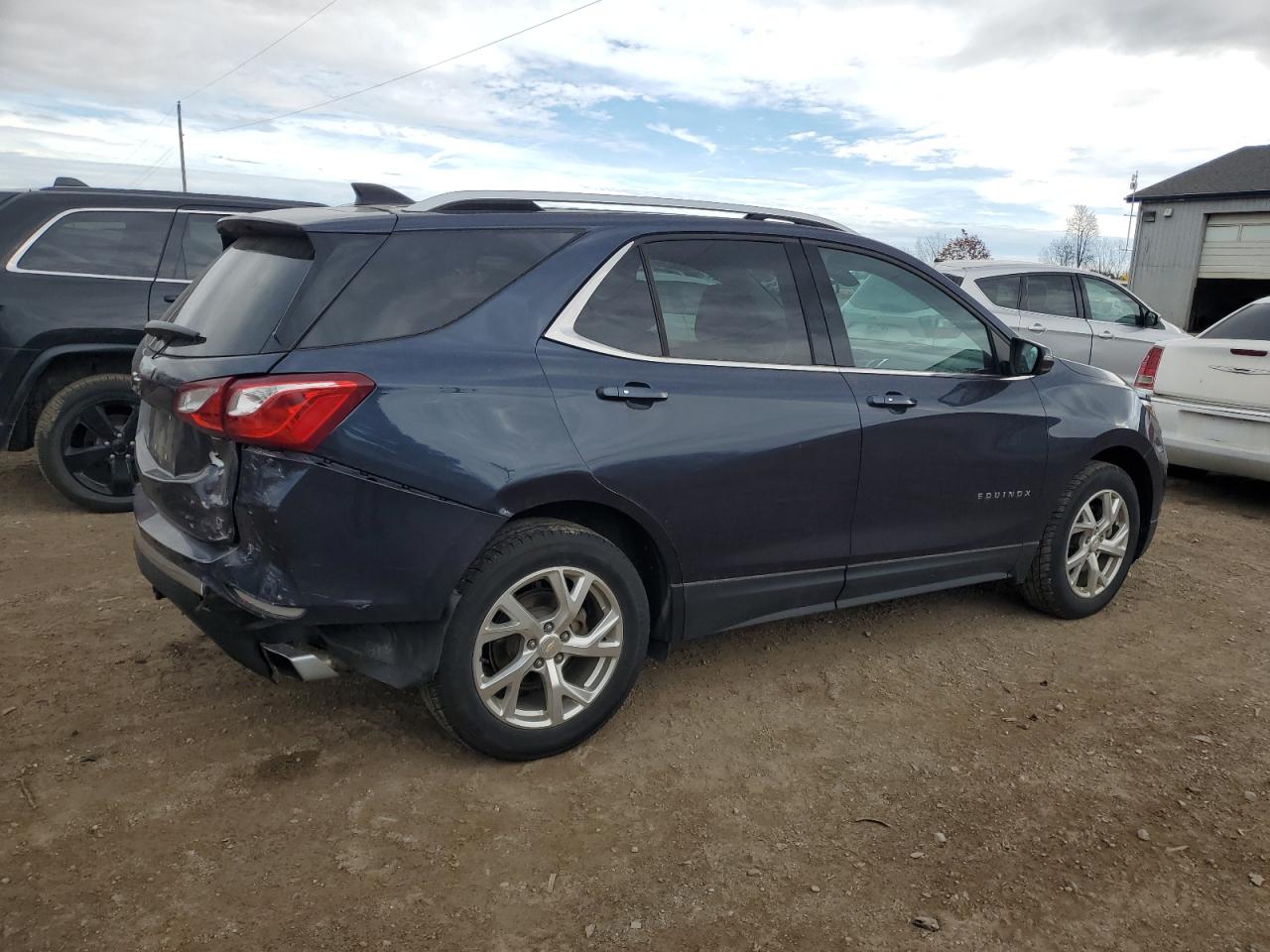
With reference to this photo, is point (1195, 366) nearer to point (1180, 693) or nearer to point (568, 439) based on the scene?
point (1180, 693)

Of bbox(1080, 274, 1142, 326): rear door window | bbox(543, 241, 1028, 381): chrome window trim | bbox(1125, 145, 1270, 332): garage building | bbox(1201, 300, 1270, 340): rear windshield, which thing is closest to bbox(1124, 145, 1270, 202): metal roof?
bbox(1125, 145, 1270, 332): garage building

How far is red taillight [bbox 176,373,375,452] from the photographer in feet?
8.83

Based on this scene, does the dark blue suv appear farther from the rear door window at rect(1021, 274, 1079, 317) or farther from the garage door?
the garage door

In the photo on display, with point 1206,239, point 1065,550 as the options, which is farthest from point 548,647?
point 1206,239

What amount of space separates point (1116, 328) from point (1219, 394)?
3.09 metres

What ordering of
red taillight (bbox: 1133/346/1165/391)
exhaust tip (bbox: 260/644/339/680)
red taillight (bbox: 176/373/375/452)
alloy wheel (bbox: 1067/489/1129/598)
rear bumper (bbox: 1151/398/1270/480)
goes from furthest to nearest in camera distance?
Answer: red taillight (bbox: 1133/346/1165/391) → rear bumper (bbox: 1151/398/1270/480) → alloy wheel (bbox: 1067/489/1129/598) → exhaust tip (bbox: 260/644/339/680) → red taillight (bbox: 176/373/375/452)

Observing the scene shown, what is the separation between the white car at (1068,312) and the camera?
947cm

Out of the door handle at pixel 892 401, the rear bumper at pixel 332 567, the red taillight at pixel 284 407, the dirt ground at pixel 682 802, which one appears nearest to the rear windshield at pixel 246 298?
the red taillight at pixel 284 407

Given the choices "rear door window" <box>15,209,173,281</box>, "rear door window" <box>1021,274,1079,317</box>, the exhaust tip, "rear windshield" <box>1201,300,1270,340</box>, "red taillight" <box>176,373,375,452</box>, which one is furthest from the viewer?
"rear door window" <box>1021,274,1079,317</box>

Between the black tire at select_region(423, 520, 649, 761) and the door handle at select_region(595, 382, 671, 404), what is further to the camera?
the door handle at select_region(595, 382, 671, 404)

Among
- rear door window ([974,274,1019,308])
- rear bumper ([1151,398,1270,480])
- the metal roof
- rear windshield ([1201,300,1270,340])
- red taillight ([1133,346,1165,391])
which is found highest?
the metal roof

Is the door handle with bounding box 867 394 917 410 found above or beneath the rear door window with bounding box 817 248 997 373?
beneath

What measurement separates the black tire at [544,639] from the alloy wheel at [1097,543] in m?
2.40

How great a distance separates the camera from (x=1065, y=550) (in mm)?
4547
